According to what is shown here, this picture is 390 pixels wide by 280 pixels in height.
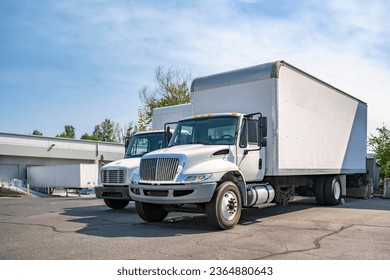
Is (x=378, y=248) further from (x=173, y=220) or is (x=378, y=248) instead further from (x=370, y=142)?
(x=370, y=142)

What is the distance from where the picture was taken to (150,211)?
976 cm

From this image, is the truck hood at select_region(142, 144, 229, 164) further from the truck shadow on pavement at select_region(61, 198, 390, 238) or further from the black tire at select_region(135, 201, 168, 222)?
the truck shadow on pavement at select_region(61, 198, 390, 238)

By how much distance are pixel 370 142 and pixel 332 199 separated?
14.7 meters

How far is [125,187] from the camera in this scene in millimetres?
11719

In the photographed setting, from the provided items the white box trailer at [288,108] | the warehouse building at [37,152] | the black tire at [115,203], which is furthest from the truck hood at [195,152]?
the warehouse building at [37,152]

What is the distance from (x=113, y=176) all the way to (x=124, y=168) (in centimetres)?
58

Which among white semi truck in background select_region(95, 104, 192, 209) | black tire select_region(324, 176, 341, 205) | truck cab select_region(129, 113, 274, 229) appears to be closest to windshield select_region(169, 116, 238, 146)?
truck cab select_region(129, 113, 274, 229)

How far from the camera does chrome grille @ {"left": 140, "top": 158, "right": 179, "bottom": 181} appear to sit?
8461mm

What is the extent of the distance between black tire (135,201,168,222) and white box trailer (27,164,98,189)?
69.0 feet

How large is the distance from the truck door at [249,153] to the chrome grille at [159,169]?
166 centimetres

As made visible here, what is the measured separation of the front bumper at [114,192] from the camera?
38.2 ft

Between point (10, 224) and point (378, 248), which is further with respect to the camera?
point (10, 224)
